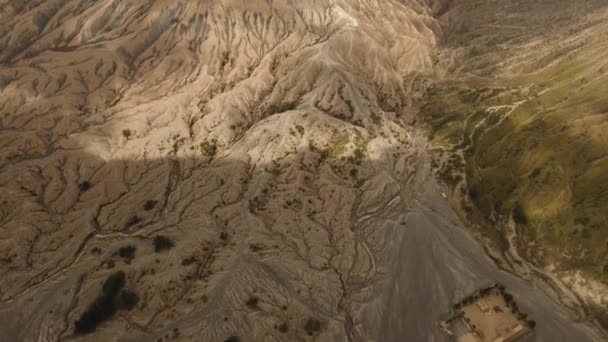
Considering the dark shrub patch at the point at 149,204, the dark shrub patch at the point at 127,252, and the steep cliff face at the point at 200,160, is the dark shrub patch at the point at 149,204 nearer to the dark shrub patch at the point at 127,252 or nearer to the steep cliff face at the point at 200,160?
the steep cliff face at the point at 200,160

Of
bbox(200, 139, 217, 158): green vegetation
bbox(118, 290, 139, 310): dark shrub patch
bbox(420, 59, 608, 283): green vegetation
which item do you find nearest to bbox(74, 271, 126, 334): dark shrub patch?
bbox(118, 290, 139, 310): dark shrub patch

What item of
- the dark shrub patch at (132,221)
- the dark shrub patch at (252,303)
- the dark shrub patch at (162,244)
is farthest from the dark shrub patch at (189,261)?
the dark shrub patch at (132,221)

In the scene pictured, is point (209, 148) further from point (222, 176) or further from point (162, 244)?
point (162, 244)

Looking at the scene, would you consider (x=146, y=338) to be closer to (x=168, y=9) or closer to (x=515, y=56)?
(x=168, y=9)

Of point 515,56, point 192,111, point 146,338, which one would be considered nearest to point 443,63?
point 515,56

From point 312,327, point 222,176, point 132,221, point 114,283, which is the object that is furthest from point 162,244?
point 312,327

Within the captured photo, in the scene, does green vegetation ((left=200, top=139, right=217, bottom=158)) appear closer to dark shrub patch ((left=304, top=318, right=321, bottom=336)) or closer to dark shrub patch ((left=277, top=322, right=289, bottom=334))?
dark shrub patch ((left=277, top=322, right=289, bottom=334))
